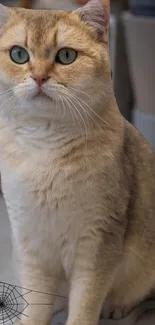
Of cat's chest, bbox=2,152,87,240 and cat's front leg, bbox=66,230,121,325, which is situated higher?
cat's chest, bbox=2,152,87,240

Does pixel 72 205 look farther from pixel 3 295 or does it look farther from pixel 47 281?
pixel 3 295

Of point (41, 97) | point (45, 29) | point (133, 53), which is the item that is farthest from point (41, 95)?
point (133, 53)

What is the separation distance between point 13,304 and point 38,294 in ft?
0.22

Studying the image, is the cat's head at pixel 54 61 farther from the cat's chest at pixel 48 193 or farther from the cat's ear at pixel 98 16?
the cat's chest at pixel 48 193

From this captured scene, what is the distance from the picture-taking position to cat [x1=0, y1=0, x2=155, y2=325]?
2.94 ft

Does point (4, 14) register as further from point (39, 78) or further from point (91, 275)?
point (91, 275)

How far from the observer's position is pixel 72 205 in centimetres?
96

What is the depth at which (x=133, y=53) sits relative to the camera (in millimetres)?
1935

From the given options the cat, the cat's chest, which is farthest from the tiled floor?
the cat's chest

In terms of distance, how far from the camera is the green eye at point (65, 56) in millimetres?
900

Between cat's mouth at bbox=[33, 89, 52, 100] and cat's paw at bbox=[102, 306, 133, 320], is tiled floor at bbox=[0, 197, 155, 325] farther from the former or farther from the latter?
cat's mouth at bbox=[33, 89, 52, 100]

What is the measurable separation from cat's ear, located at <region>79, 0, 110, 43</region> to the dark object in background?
3.25 feet

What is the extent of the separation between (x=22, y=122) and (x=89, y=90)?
139mm

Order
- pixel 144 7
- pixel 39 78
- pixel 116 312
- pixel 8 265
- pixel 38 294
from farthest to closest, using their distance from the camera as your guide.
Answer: pixel 144 7 → pixel 8 265 → pixel 116 312 → pixel 38 294 → pixel 39 78
